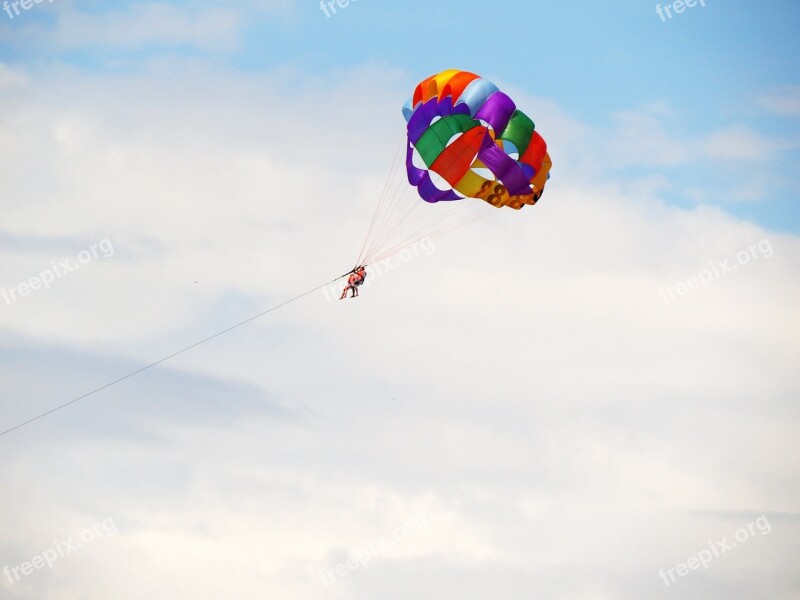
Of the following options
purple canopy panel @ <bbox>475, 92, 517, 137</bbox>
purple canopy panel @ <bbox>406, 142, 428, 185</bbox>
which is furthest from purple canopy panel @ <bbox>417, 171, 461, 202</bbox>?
purple canopy panel @ <bbox>475, 92, 517, 137</bbox>

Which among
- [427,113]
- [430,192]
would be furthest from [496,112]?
[430,192]

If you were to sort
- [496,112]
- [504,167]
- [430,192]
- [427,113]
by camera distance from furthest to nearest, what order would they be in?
1. [430,192]
2. [427,113]
3. [504,167]
4. [496,112]

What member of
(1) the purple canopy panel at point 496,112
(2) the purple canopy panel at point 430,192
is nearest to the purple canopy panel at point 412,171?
(2) the purple canopy panel at point 430,192

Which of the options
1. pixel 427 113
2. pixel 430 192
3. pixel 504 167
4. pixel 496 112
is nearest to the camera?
pixel 496 112

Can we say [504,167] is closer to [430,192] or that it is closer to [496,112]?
[496,112]

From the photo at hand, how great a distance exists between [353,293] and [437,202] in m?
8.19

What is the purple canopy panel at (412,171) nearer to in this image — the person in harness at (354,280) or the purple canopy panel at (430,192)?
the purple canopy panel at (430,192)

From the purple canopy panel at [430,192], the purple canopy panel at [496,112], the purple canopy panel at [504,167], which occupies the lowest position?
the purple canopy panel at [430,192]

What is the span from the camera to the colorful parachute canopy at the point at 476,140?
7362 cm

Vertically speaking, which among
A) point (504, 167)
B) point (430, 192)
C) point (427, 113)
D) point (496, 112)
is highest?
point (427, 113)

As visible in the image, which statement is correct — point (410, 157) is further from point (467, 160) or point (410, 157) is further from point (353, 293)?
Result: point (353, 293)

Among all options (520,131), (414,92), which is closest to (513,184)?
(520,131)

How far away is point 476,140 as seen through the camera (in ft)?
248

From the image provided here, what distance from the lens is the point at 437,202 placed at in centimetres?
7938
